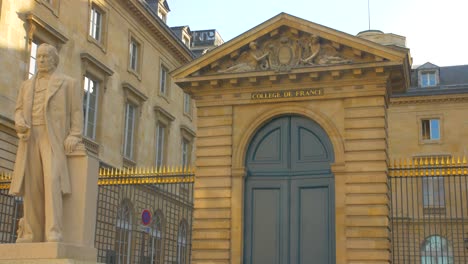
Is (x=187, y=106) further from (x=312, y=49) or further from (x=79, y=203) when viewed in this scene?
(x=79, y=203)

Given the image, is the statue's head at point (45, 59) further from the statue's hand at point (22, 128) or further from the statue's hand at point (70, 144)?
the statue's hand at point (70, 144)

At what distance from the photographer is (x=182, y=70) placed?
1797 cm

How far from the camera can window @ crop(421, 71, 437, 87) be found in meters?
47.3

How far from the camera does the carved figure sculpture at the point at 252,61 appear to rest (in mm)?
17875

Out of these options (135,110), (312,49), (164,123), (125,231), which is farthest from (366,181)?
(164,123)

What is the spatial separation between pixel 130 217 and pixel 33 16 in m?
9.28

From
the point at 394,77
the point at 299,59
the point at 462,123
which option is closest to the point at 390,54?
the point at 394,77

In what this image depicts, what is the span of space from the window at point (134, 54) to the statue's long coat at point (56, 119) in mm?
24918

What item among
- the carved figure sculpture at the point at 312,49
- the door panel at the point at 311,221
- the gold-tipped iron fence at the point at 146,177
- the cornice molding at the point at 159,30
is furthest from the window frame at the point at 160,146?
the door panel at the point at 311,221

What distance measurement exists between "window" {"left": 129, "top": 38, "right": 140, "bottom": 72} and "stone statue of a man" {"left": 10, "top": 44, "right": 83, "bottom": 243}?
81.7 feet

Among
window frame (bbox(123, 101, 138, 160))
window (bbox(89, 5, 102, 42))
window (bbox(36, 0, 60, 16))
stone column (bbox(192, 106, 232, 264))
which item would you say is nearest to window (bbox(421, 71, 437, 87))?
window frame (bbox(123, 101, 138, 160))

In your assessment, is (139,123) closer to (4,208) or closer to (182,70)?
(4,208)

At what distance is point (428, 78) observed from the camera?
156ft

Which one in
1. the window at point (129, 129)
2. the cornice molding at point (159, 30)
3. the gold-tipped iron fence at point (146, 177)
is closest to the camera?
the gold-tipped iron fence at point (146, 177)
